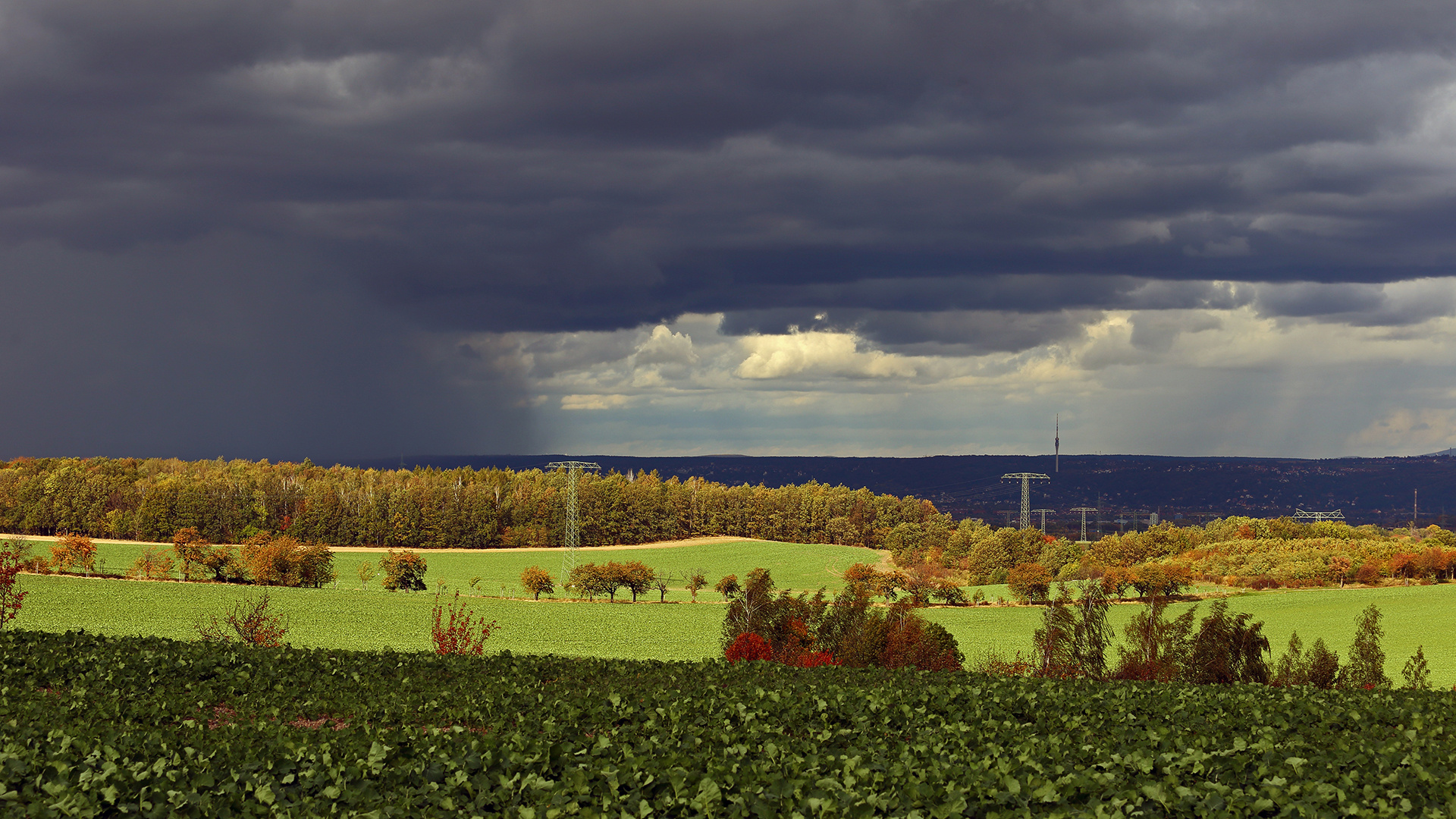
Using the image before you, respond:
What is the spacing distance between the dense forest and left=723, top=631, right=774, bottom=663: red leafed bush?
13415 cm

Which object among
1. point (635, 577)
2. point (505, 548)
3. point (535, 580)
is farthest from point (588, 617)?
point (505, 548)

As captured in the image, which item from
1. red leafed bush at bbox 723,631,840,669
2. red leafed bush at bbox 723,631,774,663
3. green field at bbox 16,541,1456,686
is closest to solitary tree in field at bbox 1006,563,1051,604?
green field at bbox 16,541,1456,686

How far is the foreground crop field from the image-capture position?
421 inches

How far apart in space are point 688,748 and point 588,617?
77.2 m

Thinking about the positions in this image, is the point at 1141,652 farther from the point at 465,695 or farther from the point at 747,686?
the point at 465,695

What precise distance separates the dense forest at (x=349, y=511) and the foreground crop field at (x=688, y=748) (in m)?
162

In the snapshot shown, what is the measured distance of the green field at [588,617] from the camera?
7112cm

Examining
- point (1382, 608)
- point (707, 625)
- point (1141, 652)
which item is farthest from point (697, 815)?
point (1382, 608)

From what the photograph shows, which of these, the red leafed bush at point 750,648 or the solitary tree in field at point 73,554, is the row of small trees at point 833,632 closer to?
the red leafed bush at point 750,648

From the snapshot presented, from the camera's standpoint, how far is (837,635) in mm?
57656

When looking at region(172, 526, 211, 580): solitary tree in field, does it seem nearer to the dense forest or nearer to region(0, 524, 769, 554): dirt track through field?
region(0, 524, 769, 554): dirt track through field

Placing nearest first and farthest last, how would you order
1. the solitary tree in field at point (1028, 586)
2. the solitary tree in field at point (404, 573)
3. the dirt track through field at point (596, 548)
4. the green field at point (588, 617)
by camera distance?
the green field at point (588, 617), the solitary tree in field at point (1028, 586), the solitary tree in field at point (404, 573), the dirt track through field at point (596, 548)

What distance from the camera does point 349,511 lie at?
17662 centimetres

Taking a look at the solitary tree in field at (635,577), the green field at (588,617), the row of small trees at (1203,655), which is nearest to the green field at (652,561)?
the solitary tree in field at (635,577)
